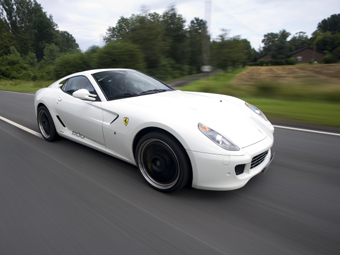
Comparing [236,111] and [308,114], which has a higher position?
[236,111]

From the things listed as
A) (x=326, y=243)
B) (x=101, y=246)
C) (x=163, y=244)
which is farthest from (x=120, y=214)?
(x=326, y=243)

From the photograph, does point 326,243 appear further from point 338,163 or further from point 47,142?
point 47,142

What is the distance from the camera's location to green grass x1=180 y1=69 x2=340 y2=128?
5.71 m

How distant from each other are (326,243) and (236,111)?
63.3 inches

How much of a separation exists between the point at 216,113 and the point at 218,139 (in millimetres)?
518

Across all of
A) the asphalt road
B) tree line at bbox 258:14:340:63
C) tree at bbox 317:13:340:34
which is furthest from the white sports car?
tree at bbox 317:13:340:34

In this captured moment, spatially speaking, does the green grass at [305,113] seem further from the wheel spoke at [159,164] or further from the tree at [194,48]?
the tree at [194,48]

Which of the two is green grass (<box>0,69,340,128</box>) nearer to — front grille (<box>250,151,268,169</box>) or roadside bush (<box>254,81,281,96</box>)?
roadside bush (<box>254,81,281,96</box>)

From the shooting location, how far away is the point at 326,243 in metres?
1.87

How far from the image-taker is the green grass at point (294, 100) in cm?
571

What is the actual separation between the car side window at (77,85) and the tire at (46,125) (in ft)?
1.92

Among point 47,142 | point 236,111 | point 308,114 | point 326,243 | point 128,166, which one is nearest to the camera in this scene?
point 326,243

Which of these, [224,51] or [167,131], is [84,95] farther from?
[224,51]

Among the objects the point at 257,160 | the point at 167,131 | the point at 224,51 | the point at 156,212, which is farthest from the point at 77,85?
the point at 224,51
